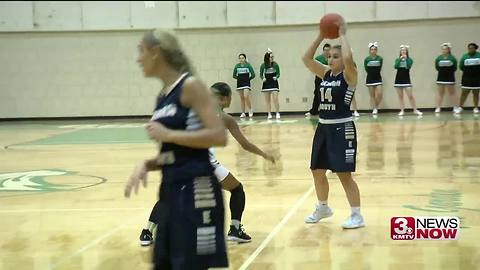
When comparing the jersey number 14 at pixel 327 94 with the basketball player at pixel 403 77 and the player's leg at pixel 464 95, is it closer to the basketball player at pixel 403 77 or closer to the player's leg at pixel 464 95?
the basketball player at pixel 403 77

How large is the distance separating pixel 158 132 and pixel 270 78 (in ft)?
68.3

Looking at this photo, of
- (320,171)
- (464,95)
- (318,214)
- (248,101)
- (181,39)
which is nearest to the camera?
(320,171)

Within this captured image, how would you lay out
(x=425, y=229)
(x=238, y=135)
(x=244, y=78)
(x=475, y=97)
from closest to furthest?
(x=238, y=135) < (x=425, y=229) < (x=475, y=97) < (x=244, y=78)

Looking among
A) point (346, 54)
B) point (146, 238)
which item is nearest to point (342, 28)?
point (346, 54)

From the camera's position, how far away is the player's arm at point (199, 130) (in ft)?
11.2

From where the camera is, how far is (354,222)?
23.7 feet

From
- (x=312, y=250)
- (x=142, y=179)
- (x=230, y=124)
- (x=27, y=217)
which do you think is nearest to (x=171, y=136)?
(x=142, y=179)

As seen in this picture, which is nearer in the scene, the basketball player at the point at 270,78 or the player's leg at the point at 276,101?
the basketball player at the point at 270,78

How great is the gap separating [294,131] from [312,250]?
486 inches

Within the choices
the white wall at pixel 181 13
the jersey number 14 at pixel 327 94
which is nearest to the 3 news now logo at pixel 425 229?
the jersey number 14 at pixel 327 94

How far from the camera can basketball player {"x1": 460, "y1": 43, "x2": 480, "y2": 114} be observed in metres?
22.7

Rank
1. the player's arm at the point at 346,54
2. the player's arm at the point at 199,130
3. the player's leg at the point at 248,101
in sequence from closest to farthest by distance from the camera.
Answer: the player's arm at the point at 199,130, the player's arm at the point at 346,54, the player's leg at the point at 248,101

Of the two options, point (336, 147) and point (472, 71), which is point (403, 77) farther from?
point (336, 147)

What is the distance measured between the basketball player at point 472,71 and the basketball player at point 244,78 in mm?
7101
